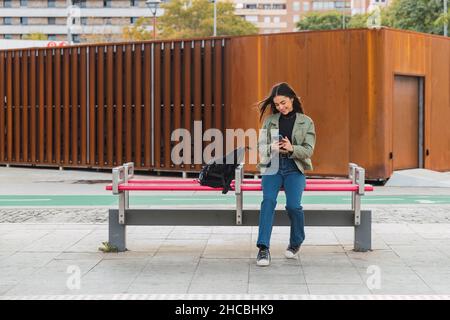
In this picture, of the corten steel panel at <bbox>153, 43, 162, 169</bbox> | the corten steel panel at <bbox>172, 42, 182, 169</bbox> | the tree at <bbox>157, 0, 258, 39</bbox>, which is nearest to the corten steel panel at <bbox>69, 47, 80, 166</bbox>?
the corten steel panel at <bbox>153, 43, 162, 169</bbox>

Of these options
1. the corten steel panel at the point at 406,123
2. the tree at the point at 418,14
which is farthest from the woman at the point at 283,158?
the tree at the point at 418,14

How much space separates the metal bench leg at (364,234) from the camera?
894 centimetres

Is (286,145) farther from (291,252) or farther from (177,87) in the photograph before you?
(177,87)

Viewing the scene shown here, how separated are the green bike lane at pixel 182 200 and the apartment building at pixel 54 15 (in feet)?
343

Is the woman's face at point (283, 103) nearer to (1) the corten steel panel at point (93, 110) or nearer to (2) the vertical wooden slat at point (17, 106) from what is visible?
(1) the corten steel panel at point (93, 110)

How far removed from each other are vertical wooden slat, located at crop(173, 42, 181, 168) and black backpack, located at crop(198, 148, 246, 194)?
12.1 m

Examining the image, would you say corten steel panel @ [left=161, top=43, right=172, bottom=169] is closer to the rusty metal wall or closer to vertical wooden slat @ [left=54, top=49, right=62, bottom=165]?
the rusty metal wall

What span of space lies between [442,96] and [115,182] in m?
13.3

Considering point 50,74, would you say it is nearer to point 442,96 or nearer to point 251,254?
point 442,96

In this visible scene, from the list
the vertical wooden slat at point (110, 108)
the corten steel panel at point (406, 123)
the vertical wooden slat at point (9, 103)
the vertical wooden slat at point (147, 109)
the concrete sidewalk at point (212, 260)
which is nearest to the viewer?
the concrete sidewalk at point (212, 260)

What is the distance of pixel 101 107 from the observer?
22.0m

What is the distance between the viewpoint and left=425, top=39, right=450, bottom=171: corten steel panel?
20.0 m

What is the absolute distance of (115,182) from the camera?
884cm
